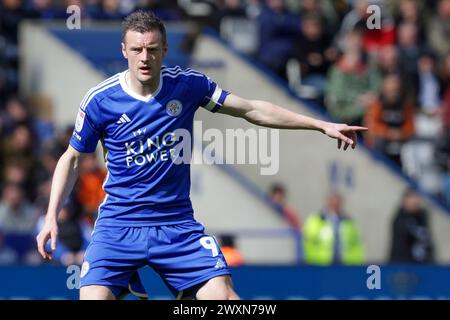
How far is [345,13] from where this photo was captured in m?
16.7

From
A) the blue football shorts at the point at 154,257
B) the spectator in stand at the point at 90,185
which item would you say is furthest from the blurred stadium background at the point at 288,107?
the blue football shorts at the point at 154,257

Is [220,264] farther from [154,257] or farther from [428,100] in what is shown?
[428,100]

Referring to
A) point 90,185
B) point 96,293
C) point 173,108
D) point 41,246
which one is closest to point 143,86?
point 173,108

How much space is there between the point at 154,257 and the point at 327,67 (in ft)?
29.1

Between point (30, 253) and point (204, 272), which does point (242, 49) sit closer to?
point (30, 253)

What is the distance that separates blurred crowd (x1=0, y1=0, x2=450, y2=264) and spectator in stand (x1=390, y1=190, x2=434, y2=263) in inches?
34.4

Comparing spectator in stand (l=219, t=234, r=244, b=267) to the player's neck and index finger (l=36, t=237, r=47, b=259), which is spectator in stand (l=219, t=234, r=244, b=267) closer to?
the player's neck

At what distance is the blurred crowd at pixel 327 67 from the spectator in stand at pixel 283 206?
25mm

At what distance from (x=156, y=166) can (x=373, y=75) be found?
28.0 ft

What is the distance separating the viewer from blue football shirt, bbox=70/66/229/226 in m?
7.20

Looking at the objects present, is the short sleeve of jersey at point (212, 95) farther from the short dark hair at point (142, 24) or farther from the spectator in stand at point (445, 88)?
the spectator in stand at point (445, 88)

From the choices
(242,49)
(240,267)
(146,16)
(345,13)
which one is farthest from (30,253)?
(146,16)

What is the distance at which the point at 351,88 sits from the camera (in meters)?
15.2

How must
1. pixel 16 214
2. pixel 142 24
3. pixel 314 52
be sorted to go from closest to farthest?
pixel 142 24, pixel 16 214, pixel 314 52
